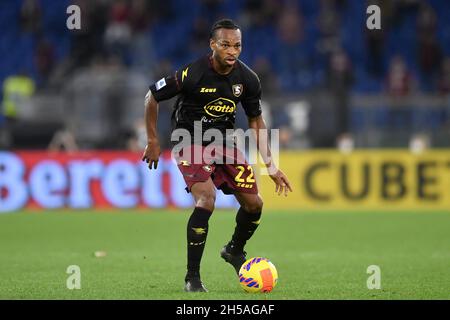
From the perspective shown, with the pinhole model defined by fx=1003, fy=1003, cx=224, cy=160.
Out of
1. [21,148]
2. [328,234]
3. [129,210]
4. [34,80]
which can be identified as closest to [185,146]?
[328,234]

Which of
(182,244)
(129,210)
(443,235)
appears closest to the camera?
(182,244)

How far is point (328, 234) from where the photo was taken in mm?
15117

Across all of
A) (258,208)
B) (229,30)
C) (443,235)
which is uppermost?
(229,30)

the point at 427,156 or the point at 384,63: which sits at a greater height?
the point at 384,63

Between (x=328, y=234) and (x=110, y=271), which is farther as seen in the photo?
(x=328, y=234)

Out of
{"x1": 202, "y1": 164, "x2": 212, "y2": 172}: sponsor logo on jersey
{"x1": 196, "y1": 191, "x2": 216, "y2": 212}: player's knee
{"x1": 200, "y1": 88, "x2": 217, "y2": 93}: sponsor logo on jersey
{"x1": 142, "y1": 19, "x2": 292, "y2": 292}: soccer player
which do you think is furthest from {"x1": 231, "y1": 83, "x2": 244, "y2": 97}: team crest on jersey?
{"x1": 196, "y1": 191, "x2": 216, "y2": 212}: player's knee

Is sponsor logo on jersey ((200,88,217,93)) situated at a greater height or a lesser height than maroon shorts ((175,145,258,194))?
greater

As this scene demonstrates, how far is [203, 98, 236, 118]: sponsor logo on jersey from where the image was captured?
883cm

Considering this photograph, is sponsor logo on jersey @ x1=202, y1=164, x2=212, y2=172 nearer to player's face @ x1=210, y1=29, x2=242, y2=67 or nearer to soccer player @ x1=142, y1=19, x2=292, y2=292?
soccer player @ x1=142, y1=19, x2=292, y2=292

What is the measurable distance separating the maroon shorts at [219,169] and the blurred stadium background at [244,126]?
981 mm

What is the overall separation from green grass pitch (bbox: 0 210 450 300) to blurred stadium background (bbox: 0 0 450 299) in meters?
0.04

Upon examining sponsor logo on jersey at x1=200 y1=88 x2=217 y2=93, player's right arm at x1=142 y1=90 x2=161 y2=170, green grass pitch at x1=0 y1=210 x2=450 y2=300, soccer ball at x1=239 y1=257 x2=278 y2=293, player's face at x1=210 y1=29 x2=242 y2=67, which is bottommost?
green grass pitch at x1=0 y1=210 x2=450 y2=300
